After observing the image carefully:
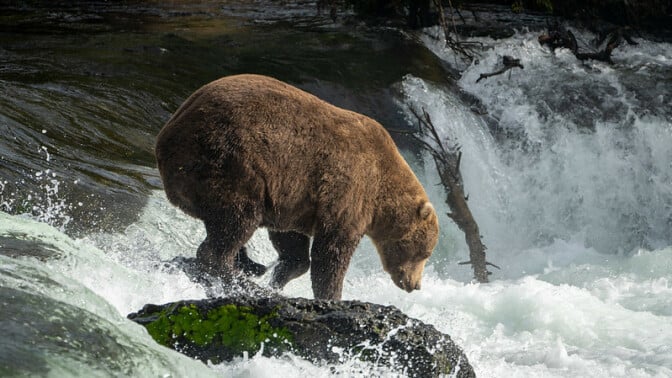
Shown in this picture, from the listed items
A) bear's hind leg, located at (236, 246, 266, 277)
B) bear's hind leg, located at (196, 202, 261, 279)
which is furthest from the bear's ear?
bear's hind leg, located at (196, 202, 261, 279)

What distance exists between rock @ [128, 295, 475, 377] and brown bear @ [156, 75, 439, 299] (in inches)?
57.5

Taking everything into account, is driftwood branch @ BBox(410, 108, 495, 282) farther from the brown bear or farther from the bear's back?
the bear's back

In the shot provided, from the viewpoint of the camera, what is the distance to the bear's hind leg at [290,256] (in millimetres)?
8500

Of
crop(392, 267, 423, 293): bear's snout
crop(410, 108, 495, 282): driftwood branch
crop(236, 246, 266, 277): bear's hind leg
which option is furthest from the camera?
crop(410, 108, 495, 282): driftwood branch

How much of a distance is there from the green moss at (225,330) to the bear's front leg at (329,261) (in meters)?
2.16

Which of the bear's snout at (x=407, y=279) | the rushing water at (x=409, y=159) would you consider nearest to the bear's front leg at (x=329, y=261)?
the rushing water at (x=409, y=159)

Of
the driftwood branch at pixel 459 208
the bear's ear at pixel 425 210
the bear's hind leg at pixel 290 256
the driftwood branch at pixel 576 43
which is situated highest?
the driftwood branch at pixel 576 43

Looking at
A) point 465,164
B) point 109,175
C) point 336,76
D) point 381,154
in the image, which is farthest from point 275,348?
point 336,76

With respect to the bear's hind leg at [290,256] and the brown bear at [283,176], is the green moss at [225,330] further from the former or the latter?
the bear's hind leg at [290,256]

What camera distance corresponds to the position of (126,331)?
500cm

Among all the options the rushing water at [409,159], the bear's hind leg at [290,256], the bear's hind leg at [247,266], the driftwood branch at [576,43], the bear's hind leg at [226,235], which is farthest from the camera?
the driftwood branch at [576,43]

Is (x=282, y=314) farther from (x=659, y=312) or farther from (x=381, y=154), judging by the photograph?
(x=659, y=312)

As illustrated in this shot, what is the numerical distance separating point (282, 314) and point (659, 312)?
235 inches

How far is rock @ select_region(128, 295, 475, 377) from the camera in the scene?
5699mm
